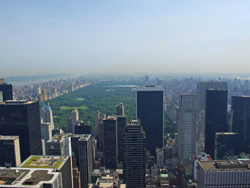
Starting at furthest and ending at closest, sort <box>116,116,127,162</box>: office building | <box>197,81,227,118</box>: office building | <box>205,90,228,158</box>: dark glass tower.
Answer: <box>197,81,227,118</box>: office building < <box>205,90,228,158</box>: dark glass tower < <box>116,116,127,162</box>: office building

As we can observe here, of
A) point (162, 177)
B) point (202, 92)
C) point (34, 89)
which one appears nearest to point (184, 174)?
point (162, 177)

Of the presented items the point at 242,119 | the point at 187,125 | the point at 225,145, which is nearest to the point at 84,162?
the point at 187,125

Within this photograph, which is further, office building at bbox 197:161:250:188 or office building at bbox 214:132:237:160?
office building at bbox 214:132:237:160

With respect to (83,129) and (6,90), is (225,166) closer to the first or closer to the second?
(83,129)

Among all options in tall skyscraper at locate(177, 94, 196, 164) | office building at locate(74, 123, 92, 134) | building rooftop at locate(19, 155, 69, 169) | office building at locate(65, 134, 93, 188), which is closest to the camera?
building rooftop at locate(19, 155, 69, 169)

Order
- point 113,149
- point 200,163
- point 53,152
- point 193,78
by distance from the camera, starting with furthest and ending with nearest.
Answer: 1. point 193,78
2. point 113,149
3. point 53,152
4. point 200,163

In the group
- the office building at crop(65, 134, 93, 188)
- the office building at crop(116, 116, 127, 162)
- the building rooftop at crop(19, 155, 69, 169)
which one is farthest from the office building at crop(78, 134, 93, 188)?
the building rooftop at crop(19, 155, 69, 169)

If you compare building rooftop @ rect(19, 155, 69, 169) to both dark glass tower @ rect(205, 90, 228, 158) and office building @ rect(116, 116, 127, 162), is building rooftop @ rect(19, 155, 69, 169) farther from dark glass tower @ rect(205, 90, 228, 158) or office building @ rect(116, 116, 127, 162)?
dark glass tower @ rect(205, 90, 228, 158)

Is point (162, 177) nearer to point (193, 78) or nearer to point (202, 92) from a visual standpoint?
point (202, 92)
